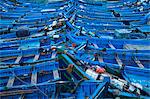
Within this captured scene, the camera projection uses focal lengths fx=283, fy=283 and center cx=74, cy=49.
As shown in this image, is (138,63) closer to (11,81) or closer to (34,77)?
(34,77)

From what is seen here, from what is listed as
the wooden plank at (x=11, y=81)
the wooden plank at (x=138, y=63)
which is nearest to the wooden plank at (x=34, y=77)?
the wooden plank at (x=11, y=81)

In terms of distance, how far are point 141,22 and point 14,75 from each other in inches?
276

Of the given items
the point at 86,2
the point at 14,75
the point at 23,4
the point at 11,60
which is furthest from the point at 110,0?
the point at 14,75

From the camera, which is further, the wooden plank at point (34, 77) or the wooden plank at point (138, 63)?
the wooden plank at point (138, 63)

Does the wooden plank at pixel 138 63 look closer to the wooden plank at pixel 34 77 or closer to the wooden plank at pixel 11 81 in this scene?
the wooden plank at pixel 34 77

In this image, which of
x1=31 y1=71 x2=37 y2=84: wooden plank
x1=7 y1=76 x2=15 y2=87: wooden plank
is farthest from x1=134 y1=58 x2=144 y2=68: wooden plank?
x1=7 y1=76 x2=15 y2=87: wooden plank

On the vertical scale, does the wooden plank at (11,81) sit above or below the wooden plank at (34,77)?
below

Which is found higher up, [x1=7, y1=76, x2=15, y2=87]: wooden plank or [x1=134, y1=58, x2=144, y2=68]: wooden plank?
[x1=134, y1=58, x2=144, y2=68]: wooden plank

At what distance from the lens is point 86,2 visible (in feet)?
52.9

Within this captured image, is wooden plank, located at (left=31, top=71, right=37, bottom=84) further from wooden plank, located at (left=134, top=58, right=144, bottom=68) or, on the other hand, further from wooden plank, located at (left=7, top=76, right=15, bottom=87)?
wooden plank, located at (left=134, top=58, right=144, bottom=68)

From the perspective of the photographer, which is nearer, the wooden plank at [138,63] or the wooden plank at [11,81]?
the wooden plank at [11,81]

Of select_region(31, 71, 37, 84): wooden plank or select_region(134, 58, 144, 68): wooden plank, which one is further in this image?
select_region(134, 58, 144, 68): wooden plank

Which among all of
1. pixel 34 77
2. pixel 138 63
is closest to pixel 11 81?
pixel 34 77

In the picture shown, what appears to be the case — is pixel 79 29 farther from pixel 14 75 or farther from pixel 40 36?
pixel 14 75
